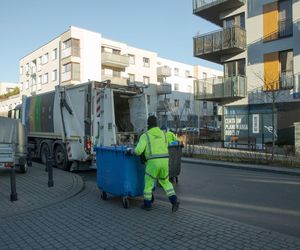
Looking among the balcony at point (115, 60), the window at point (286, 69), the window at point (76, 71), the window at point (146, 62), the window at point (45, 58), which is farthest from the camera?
the window at point (146, 62)

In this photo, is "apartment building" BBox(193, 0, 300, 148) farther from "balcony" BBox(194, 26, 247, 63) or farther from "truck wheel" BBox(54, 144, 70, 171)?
"truck wheel" BBox(54, 144, 70, 171)

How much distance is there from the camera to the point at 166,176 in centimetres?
623

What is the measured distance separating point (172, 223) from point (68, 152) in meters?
6.82

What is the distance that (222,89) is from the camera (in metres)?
21.2

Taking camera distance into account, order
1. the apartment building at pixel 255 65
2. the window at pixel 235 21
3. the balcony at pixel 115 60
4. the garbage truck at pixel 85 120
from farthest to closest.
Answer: the balcony at pixel 115 60
the window at pixel 235 21
the apartment building at pixel 255 65
the garbage truck at pixel 85 120

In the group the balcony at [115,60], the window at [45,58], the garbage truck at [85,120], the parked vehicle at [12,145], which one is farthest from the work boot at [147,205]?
the window at [45,58]

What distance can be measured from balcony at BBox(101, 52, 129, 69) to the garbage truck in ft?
94.7

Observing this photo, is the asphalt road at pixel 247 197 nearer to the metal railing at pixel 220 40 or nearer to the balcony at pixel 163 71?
the metal railing at pixel 220 40

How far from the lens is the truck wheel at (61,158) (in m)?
11.6

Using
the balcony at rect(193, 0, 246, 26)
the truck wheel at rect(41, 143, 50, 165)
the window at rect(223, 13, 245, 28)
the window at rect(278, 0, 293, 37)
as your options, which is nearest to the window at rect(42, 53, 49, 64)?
the balcony at rect(193, 0, 246, 26)

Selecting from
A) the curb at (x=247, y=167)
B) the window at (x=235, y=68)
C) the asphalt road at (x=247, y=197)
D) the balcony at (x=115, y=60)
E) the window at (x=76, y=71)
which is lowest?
the asphalt road at (x=247, y=197)

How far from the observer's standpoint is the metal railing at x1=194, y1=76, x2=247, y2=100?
2050cm

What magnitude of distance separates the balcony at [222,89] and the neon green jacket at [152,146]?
50.2 feet

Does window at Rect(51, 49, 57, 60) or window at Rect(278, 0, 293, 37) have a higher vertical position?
window at Rect(51, 49, 57, 60)
